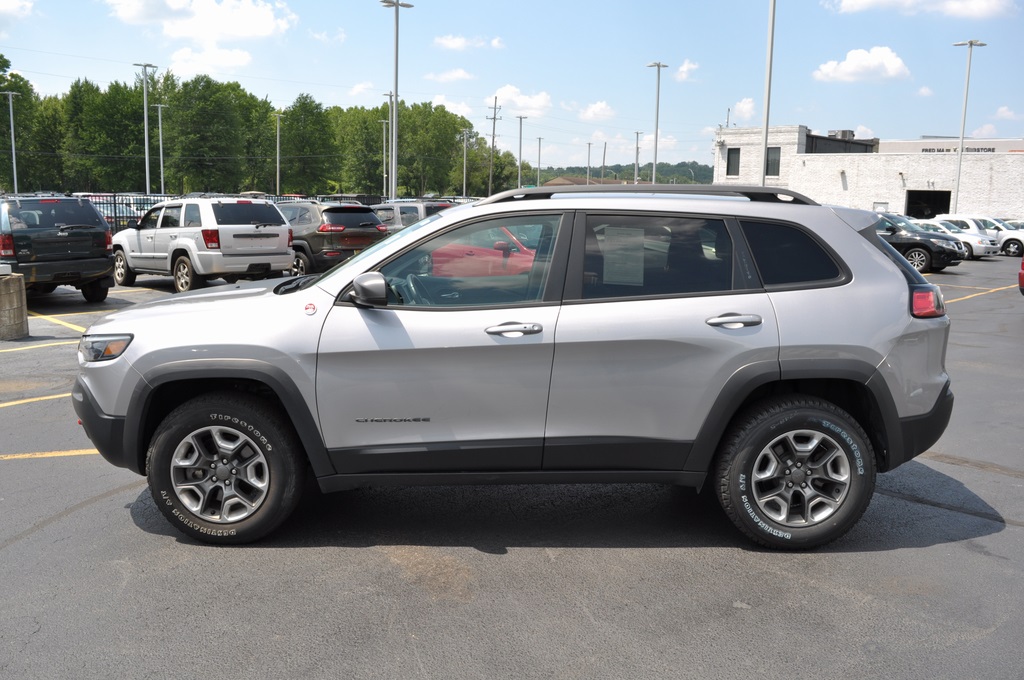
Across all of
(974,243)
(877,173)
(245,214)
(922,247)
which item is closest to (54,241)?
(245,214)

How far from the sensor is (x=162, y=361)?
450cm

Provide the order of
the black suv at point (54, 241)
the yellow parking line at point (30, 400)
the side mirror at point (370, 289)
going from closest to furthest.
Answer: the side mirror at point (370, 289) → the yellow parking line at point (30, 400) → the black suv at point (54, 241)

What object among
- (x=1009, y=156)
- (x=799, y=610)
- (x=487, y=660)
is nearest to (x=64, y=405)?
(x=487, y=660)

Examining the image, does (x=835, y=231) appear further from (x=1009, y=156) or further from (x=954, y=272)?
(x=1009, y=156)

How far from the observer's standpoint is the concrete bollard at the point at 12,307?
11344mm

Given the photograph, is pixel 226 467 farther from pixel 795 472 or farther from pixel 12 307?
pixel 12 307

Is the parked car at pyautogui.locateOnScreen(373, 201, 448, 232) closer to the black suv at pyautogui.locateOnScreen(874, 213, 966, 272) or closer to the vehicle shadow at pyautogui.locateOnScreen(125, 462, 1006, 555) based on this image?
the black suv at pyautogui.locateOnScreen(874, 213, 966, 272)

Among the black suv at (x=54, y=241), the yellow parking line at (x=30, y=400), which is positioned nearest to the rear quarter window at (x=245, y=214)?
the black suv at (x=54, y=241)

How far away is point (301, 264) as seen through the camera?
18.9 m

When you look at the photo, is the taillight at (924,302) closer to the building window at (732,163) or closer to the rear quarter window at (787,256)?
the rear quarter window at (787,256)

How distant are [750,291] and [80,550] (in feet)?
11.8

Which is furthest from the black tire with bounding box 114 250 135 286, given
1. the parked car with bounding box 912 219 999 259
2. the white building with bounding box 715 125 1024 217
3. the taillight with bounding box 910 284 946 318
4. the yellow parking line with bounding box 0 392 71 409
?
the white building with bounding box 715 125 1024 217

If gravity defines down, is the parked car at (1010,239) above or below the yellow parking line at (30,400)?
above

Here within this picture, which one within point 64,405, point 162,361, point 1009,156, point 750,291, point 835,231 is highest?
point 1009,156
